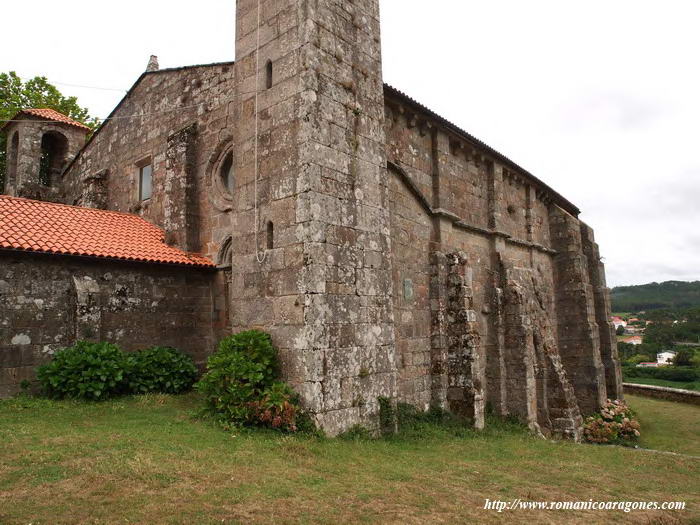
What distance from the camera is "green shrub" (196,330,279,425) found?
24.5ft

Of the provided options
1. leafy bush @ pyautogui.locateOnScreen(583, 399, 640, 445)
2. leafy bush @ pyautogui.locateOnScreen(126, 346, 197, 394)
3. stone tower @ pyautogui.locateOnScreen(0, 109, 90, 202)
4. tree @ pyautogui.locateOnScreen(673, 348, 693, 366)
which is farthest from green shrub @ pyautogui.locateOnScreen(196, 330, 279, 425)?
tree @ pyautogui.locateOnScreen(673, 348, 693, 366)

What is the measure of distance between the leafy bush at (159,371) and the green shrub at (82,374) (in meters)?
0.32

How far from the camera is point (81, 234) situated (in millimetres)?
11320

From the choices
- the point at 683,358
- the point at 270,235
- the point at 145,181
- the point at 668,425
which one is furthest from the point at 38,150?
the point at 683,358

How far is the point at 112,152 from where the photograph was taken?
16344 mm

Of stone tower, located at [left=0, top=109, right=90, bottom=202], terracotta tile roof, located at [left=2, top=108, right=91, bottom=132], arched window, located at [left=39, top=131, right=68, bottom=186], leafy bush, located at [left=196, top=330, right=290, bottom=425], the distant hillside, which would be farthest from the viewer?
the distant hillside

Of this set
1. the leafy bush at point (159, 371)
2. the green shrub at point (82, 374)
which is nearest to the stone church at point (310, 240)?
the green shrub at point (82, 374)

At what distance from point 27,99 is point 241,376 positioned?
2233 centimetres

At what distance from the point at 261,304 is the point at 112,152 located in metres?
11.2

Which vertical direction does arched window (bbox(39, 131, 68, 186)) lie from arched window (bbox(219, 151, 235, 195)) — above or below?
above

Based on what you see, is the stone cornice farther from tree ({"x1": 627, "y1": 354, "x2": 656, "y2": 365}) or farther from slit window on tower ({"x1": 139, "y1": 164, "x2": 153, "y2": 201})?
tree ({"x1": 627, "y1": 354, "x2": 656, "y2": 365})

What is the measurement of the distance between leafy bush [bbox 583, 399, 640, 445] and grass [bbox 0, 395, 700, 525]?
617cm

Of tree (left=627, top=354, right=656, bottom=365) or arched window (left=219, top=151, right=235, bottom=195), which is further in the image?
tree (left=627, top=354, right=656, bottom=365)

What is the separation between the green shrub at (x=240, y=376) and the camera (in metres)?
7.45
